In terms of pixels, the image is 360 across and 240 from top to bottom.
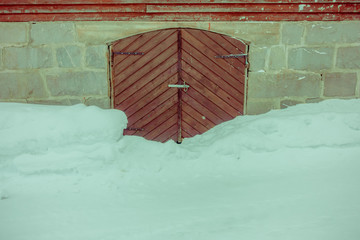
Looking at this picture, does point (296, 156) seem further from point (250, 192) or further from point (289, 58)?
point (289, 58)

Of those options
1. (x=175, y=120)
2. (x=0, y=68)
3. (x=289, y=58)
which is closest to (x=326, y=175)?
(x=289, y=58)

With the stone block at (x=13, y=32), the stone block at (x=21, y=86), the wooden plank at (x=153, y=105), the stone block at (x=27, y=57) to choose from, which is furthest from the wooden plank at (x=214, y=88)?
the stone block at (x=13, y=32)

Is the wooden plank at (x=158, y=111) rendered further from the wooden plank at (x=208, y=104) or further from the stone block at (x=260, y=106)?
the stone block at (x=260, y=106)

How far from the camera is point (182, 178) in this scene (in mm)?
3682

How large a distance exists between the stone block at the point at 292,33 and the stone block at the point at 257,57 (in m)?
0.32

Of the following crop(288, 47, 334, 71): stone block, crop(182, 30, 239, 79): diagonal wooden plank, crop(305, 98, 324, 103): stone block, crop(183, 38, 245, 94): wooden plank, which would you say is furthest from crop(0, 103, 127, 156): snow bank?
crop(305, 98, 324, 103): stone block

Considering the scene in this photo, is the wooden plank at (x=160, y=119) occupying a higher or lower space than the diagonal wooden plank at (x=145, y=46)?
lower

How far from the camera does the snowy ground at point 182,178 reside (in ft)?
8.90

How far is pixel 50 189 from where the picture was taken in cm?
339

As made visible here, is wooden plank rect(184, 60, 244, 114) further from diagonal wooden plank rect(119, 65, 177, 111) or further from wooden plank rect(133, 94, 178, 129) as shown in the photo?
wooden plank rect(133, 94, 178, 129)

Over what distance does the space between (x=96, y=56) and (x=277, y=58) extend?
2.64m

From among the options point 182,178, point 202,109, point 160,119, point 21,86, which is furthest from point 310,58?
point 21,86

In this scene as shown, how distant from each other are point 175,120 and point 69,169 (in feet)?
6.15

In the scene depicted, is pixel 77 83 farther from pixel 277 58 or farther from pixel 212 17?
pixel 277 58
